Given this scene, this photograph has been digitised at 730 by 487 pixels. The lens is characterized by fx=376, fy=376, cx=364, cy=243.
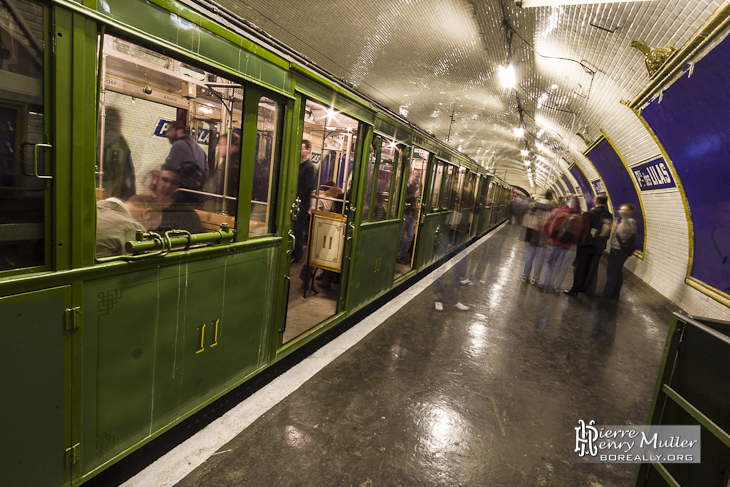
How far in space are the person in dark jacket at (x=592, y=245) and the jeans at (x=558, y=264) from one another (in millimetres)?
261

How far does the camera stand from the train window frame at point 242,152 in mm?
1907

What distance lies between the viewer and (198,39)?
210 cm

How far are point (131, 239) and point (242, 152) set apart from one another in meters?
0.92

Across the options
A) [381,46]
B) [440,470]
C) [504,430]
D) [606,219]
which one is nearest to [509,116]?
[606,219]

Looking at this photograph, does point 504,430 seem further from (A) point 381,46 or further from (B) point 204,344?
(A) point 381,46

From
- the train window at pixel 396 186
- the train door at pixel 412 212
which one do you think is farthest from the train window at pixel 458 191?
the train window at pixel 396 186

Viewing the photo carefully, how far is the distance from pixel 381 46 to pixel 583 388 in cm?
591

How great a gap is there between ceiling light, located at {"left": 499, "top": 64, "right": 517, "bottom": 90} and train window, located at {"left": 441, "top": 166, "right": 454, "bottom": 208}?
199cm

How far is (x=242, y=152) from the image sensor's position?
2605 millimetres

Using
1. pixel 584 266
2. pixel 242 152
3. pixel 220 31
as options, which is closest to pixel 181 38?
pixel 220 31

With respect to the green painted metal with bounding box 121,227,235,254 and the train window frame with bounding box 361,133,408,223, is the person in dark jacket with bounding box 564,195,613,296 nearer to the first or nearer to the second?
the train window frame with bounding box 361,133,408,223

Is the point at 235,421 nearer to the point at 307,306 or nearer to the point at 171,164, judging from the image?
the point at 171,164

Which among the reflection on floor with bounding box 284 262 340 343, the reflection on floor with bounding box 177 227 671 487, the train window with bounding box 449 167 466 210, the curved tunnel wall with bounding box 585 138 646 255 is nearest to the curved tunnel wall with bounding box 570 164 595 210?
the curved tunnel wall with bounding box 585 138 646 255

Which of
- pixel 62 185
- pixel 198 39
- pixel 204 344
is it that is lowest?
pixel 204 344
